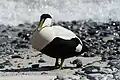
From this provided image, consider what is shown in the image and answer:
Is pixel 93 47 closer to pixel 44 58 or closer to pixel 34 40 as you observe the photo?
pixel 44 58

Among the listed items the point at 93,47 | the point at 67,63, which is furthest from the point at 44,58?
the point at 93,47

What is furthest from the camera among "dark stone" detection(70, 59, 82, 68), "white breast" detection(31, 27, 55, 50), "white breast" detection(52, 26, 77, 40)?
"dark stone" detection(70, 59, 82, 68)

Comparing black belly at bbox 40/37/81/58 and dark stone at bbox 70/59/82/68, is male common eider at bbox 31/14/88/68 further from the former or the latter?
dark stone at bbox 70/59/82/68

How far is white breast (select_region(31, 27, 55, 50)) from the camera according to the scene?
8398mm

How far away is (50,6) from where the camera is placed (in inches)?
643

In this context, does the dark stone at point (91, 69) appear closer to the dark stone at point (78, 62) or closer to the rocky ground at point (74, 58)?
the rocky ground at point (74, 58)

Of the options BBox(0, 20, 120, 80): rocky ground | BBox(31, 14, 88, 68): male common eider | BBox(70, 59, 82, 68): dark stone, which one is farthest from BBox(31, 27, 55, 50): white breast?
BBox(70, 59, 82, 68): dark stone

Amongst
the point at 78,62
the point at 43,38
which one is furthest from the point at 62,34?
the point at 78,62

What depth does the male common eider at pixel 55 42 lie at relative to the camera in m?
8.41

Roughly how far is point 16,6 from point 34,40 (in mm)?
7627

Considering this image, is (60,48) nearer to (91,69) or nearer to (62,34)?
(62,34)

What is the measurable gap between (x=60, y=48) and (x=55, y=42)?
0.13 m

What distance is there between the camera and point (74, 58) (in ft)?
30.9

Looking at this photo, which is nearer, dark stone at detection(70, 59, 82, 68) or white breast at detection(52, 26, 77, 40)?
white breast at detection(52, 26, 77, 40)
